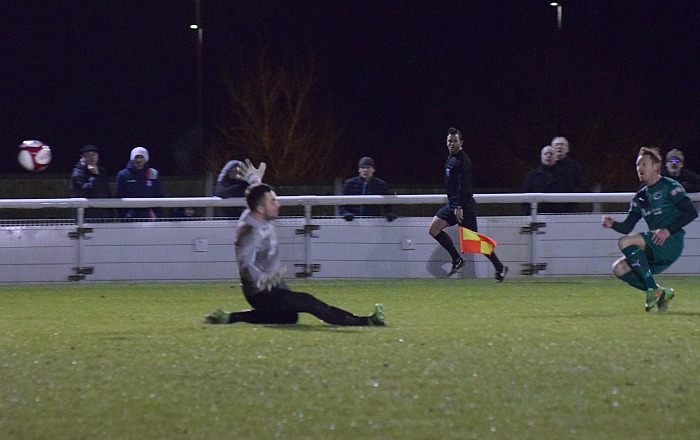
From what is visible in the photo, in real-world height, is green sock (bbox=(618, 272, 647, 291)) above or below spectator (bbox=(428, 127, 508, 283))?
below

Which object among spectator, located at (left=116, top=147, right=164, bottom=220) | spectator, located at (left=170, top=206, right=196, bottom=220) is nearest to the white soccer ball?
spectator, located at (left=116, top=147, right=164, bottom=220)

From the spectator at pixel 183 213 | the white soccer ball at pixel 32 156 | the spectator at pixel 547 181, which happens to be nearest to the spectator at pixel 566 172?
the spectator at pixel 547 181

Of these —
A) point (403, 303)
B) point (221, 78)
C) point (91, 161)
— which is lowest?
point (403, 303)

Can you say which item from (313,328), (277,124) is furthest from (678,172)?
(277,124)

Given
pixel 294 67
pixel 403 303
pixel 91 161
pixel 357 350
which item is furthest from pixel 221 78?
pixel 357 350

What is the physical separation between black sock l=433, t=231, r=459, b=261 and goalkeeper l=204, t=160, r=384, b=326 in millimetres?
5042

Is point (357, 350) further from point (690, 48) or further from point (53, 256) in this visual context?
point (690, 48)

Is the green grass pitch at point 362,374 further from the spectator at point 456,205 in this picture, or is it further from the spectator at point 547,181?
the spectator at point 547,181

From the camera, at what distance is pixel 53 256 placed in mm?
14375

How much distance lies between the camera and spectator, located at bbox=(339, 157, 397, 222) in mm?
14766

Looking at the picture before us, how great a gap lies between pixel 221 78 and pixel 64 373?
4267 centimetres

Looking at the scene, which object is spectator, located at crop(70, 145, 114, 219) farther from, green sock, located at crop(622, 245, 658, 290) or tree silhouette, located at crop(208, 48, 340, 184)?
tree silhouette, located at crop(208, 48, 340, 184)

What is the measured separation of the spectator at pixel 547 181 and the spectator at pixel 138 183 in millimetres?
4674

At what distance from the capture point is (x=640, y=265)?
10.2 meters
